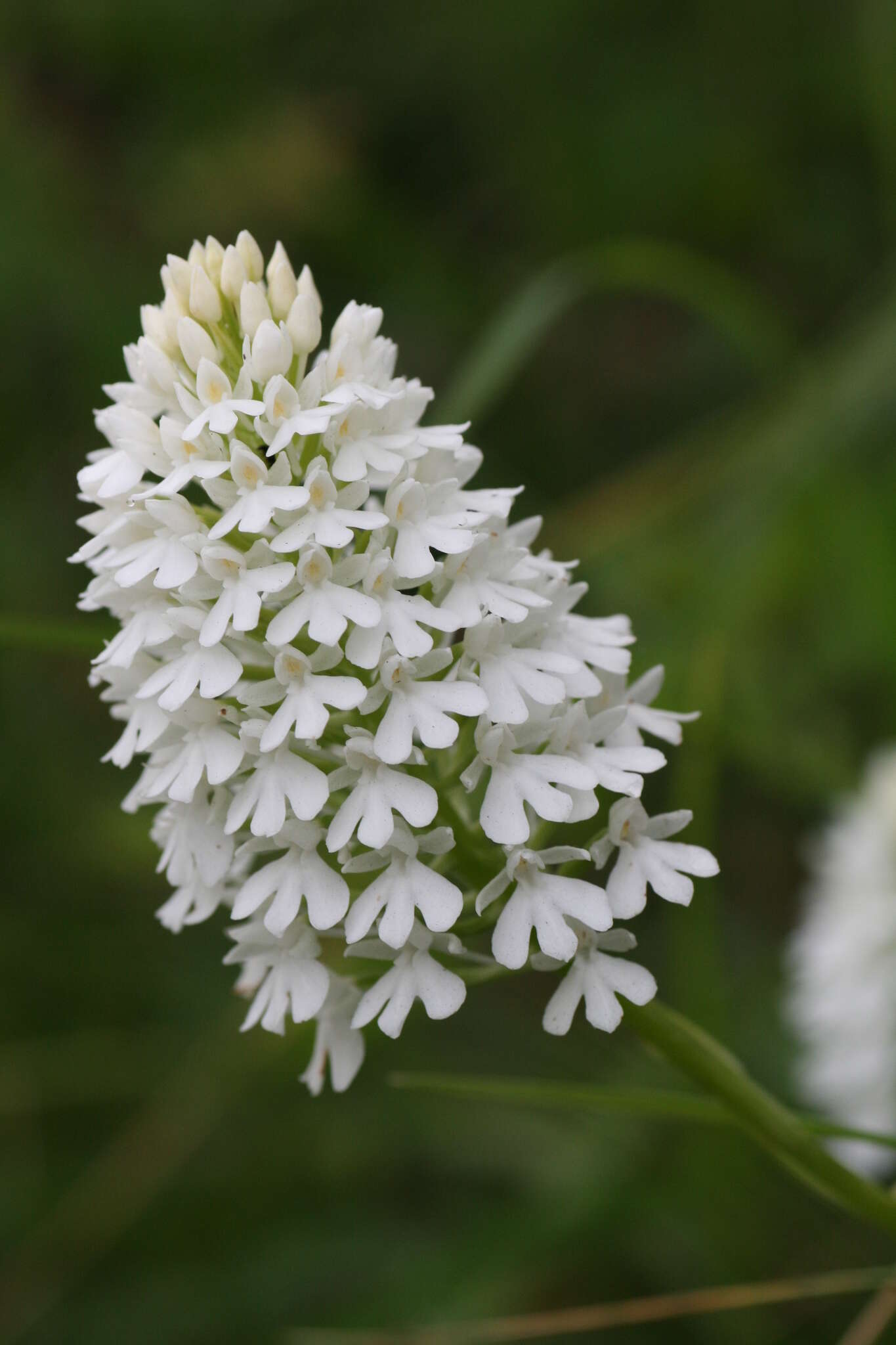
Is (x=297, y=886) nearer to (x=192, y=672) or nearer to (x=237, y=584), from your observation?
(x=192, y=672)

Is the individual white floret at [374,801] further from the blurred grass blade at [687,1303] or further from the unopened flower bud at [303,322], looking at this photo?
the blurred grass blade at [687,1303]

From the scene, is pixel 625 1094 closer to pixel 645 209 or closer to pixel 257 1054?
pixel 257 1054

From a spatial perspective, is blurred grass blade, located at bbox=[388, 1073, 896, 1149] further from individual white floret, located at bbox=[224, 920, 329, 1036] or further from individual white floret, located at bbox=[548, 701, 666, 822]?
individual white floret, located at bbox=[548, 701, 666, 822]

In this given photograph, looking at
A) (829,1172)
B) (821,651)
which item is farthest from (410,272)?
(829,1172)

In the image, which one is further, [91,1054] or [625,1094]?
[91,1054]

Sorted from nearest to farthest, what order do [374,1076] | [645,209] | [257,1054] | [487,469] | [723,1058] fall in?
[723,1058]
[257,1054]
[374,1076]
[487,469]
[645,209]

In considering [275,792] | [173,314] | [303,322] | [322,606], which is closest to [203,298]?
[173,314]

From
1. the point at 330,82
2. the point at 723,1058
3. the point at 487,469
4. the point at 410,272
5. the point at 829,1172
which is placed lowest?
the point at 829,1172
